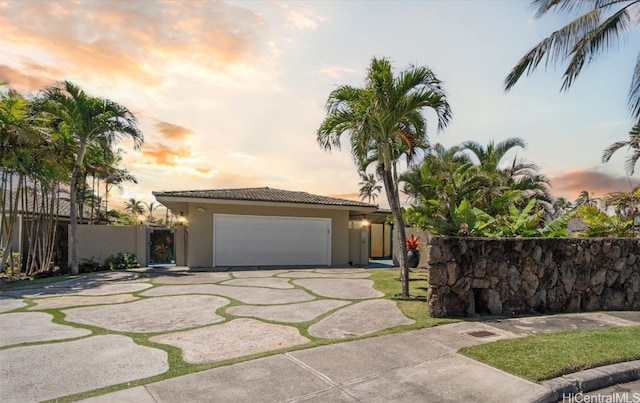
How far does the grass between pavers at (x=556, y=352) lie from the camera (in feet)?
13.6

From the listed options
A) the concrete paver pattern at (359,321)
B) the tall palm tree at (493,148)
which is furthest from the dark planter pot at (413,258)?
the concrete paver pattern at (359,321)

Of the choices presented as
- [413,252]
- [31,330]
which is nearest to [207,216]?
[413,252]

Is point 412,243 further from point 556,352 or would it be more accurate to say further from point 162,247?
point 162,247

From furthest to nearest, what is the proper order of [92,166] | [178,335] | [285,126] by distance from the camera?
[92,166], [285,126], [178,335]

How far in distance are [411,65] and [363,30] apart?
229 centimetres

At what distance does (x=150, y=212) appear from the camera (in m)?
59.3

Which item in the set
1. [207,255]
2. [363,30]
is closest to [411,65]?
[363,30]

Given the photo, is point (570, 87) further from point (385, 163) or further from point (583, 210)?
point (385, 163)

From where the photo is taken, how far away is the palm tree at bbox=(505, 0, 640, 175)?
908cm

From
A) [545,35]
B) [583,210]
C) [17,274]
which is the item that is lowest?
[17,274]

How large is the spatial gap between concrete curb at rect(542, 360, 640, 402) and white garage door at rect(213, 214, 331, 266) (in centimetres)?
1333

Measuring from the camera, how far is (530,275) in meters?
7.38

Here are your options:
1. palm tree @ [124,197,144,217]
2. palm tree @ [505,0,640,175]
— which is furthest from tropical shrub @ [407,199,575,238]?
palm tree @ [124,197,144,217]

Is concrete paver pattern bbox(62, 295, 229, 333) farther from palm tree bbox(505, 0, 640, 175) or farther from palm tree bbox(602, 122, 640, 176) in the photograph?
palm tree bbox(602, 122, 640, 176)
